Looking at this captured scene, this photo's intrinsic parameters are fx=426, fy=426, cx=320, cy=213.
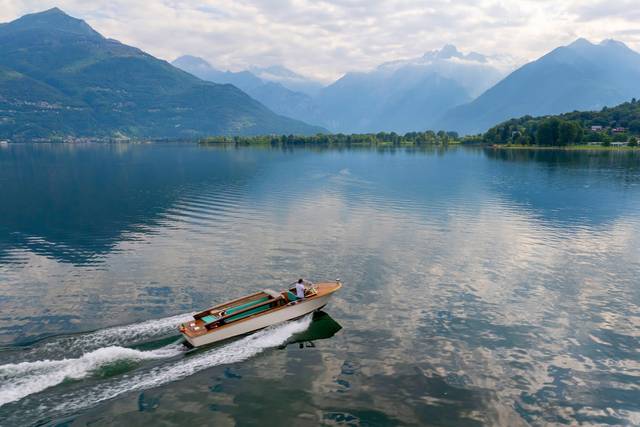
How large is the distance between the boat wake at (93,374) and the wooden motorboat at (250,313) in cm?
98

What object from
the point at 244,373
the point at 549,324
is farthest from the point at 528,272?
the point at 244,373

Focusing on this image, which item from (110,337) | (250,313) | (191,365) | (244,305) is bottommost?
(191,365)

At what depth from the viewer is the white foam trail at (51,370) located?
80.2 ft

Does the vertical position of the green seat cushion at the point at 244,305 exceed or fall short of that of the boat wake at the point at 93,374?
it exceeds it

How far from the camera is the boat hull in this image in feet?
98.3

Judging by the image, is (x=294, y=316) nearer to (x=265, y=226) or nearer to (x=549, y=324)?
(x=549, y=324)

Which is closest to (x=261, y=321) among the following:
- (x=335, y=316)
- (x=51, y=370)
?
(x=335, y=316)

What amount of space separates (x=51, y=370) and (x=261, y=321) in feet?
44.9

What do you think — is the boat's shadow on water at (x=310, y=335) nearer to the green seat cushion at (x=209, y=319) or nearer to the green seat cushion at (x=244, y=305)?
the green seat cushion at (x=209, y=319)

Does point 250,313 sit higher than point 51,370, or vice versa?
point 250,313

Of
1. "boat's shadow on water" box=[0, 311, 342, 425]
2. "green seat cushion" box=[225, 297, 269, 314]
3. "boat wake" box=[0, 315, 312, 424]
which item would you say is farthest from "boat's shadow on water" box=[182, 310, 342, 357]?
"green seat cushion" box=[225, 297, 269, 314]

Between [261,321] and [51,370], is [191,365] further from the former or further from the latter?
[51,370]

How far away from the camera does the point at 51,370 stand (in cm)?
2620

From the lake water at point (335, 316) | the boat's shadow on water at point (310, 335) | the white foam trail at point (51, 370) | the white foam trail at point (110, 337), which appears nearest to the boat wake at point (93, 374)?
the white foam trail at point (51, 370)
